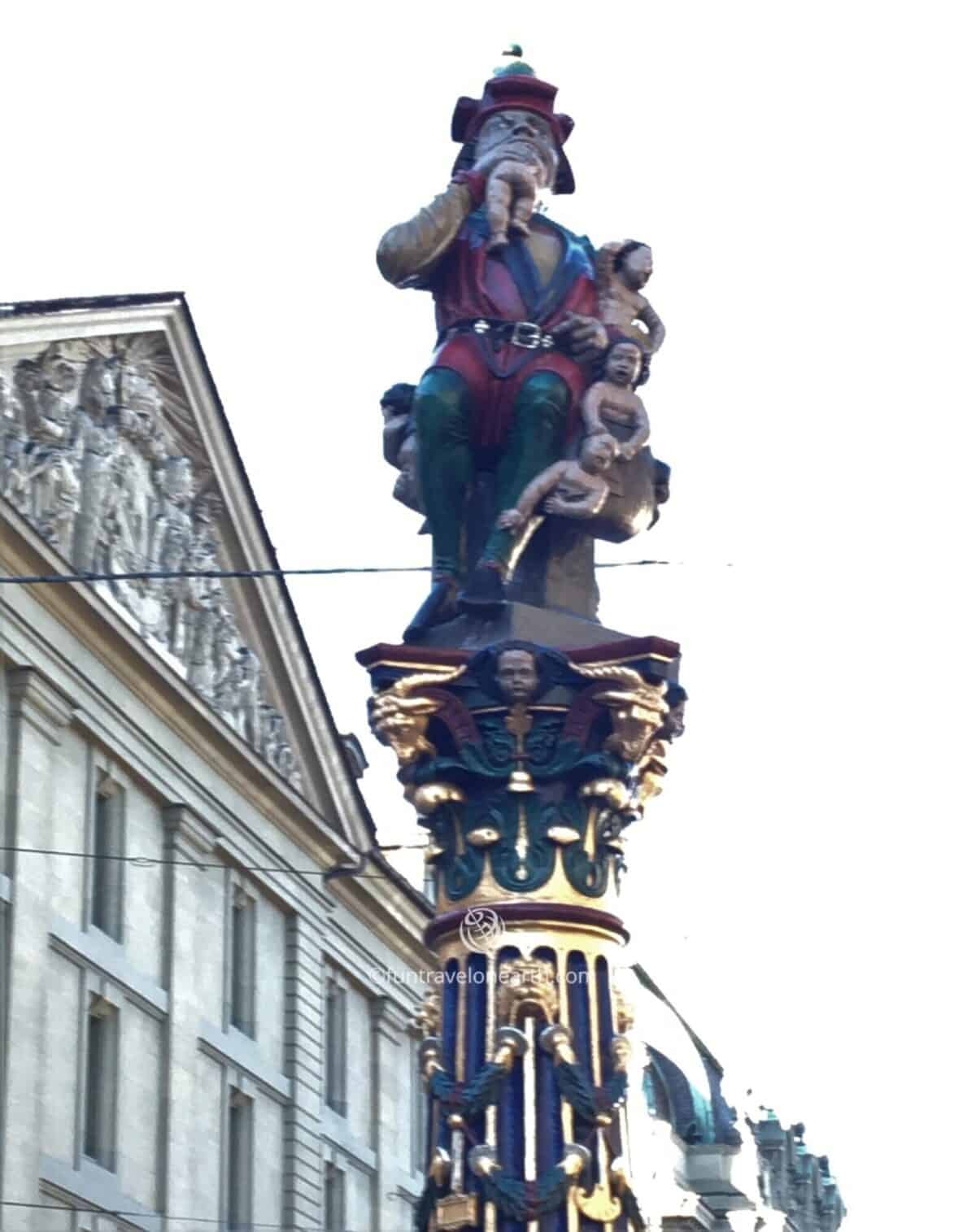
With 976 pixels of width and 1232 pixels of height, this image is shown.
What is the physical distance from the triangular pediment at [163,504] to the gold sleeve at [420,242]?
76.2 ft

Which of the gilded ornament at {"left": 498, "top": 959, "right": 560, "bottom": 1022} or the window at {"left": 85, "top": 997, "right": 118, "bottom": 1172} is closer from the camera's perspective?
the gilded ornament at {"left": 498, "top": 959, "right": 560, "bottom": 1022}

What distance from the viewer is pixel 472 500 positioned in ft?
32.9

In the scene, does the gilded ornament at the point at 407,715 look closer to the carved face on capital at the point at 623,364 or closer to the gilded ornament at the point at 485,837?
the gilded ornament at the point at 485,837

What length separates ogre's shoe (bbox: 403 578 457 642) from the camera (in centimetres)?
974

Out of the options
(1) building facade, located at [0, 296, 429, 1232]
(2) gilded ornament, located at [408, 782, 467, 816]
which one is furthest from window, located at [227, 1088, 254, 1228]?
(2) gilded ornament, located at [408, 782, 467, 816]

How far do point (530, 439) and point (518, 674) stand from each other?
1.00 m

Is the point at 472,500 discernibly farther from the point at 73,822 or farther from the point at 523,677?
the point at 73,822

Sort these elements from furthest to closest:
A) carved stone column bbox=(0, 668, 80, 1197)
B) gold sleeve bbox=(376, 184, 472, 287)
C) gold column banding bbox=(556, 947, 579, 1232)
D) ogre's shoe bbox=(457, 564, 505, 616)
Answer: carved stone column bbox=(0, 668, 80, 1197) → gold sleeve bbox=(376, 184, 472, 287) → ogre's shoe bbox=(457, 564, 505, 616) → gold column banding bbox=(556, 947, 579, 1232)

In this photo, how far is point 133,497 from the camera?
1454 inches

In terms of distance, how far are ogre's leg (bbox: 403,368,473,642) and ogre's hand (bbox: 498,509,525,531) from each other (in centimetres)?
30

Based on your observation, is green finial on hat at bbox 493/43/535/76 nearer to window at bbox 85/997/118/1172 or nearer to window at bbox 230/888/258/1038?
window at bbox 85/997/118/1172

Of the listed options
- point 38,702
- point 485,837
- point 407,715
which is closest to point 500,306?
point 407,715

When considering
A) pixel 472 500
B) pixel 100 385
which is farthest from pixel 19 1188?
pixel 472 500

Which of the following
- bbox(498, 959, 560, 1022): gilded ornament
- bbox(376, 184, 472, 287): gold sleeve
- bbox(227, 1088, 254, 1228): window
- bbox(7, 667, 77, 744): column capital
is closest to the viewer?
bbox(498, 959, 560, 1022): gilded ornament
